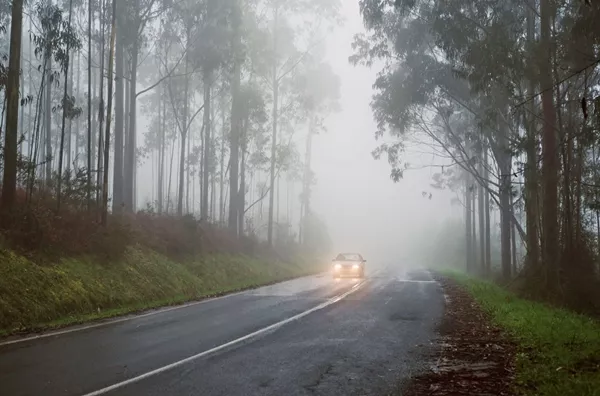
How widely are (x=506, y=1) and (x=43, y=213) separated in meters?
17.2

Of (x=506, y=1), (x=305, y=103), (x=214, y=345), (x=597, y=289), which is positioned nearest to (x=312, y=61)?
(x=305, y=103)

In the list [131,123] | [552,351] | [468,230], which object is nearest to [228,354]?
[552,351]

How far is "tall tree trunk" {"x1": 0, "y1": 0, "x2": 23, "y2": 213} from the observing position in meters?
14.2

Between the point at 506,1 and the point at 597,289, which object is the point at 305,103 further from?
the point at 597,289

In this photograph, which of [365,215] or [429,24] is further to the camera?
[365,215]

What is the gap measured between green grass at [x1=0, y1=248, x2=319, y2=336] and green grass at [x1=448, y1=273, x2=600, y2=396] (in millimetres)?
8770

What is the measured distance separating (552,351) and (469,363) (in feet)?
4.10

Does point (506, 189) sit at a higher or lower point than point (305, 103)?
lower

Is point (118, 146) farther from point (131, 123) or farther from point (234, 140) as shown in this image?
point (234, 140)

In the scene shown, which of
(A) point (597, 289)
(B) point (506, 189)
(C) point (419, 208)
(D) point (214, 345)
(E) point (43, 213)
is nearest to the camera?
(D) point (214, 345)

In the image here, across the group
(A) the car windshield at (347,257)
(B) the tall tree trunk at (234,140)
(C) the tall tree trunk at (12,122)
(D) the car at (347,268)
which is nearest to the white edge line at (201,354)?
(C) the tall tree trunk at (12,122)

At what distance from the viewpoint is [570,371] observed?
6.65 m

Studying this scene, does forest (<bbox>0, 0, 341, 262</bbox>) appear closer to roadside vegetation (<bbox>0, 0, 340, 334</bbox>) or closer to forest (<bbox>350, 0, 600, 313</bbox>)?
roadside vegetation (<bbox>0, 0, 340, 334</bbox>)

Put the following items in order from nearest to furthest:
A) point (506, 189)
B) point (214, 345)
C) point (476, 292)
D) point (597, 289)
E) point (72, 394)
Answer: point (72, 394) → point (214, 345) → point (597, 289) → point (476, 292) → point (506, 189)
